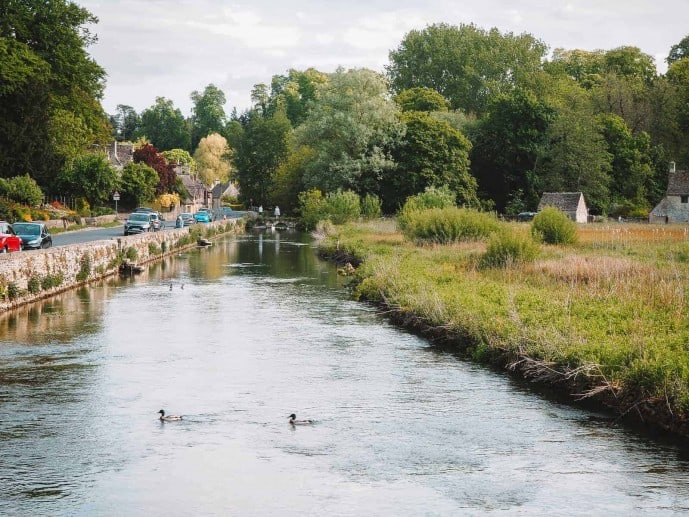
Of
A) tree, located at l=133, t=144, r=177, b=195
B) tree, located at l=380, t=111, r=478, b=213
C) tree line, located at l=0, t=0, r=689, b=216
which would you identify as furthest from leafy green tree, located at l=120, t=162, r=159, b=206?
tree, located at l=380, t=111, r=478, b=213

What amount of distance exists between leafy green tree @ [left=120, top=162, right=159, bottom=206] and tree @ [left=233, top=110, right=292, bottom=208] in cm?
3493

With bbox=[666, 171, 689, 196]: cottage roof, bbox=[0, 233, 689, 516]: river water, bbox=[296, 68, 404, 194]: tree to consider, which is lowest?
bbox=[0, 233, 689, 516]: river water

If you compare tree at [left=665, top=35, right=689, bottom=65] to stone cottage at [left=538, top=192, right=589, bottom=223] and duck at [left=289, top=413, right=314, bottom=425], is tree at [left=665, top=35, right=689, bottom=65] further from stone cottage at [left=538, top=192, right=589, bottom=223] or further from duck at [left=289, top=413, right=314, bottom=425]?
duck at [left=289, top=413, right=314, bottom=425]

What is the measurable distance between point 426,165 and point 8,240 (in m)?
50.6

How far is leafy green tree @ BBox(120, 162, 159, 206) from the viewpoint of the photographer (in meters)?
95.5

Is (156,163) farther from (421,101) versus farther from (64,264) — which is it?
(64,264)

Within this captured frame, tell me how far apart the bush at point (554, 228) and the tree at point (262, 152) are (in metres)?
86.9

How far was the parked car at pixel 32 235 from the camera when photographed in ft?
155

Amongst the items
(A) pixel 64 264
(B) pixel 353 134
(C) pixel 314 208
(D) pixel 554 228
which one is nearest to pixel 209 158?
(B) pixel 353 134

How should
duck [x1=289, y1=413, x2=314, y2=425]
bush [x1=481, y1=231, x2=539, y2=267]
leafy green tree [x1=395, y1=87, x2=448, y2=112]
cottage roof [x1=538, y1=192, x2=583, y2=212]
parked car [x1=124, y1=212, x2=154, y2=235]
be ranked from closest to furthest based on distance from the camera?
duck [x1=289, y1=413, x2=314, y2=425]
bush [x1=481, y1=231, x2=539, y2=267]
parked car [x1=124, y1=212, x2=154, y2=235]
cottage roof [x1=538, y1=192, x2=583, y2=212]
leafy green tree [x1=395, y1=87, x2=448, y2=112]

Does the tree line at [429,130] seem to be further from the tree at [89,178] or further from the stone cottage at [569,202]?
the stone cottage at [569,202]

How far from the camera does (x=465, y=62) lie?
135m

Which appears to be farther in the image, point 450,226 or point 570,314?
point 450,226

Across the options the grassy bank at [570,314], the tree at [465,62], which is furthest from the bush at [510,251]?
the tree at [465,62]
